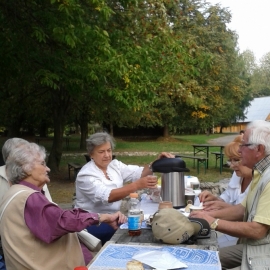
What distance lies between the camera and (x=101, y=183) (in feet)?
12.5

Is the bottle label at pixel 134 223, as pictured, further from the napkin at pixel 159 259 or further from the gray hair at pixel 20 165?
the gray hair at pixel 20 165

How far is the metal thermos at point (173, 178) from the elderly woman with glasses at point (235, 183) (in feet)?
0.78

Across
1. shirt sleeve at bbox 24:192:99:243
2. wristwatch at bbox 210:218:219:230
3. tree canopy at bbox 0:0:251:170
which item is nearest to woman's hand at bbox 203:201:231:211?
wristwatch at bbox 210:218:219:230

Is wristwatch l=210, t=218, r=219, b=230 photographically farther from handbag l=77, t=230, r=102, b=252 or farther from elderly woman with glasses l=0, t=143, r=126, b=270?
handbag l=77, t=230, r=102, b=252

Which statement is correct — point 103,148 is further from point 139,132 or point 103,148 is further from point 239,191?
point 139,132

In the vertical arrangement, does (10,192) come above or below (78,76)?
below

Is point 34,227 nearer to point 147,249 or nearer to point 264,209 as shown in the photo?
point 147,249

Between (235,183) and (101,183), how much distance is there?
54.8 inches

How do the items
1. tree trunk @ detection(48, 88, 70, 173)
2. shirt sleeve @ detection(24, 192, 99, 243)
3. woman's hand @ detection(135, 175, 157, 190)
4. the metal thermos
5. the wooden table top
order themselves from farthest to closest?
tree trunk @ detection(48, 88, 70, 173) → the metal thermos → woman's hand @ detection(135, 175, 157, 190) → the wooden table top → shirt sleeve @ detection(24, 192, 99, 243)

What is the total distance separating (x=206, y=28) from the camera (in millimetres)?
20859

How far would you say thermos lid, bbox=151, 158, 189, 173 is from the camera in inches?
142

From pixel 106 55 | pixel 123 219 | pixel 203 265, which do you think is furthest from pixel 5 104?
pixel 203 265

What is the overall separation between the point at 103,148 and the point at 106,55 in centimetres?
334

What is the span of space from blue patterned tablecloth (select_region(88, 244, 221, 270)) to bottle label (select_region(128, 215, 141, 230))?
0.27 meters
